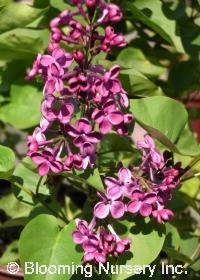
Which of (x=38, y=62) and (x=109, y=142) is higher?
(x=38, y=62)

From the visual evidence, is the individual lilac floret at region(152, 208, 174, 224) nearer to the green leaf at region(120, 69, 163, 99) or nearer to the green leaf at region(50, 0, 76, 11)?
the green leaf at region(120, 69, 163, 99)

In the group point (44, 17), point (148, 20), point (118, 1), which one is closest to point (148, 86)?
point (148, 20)

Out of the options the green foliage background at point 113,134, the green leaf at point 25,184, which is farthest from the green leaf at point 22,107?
the green leaf at point 25,184

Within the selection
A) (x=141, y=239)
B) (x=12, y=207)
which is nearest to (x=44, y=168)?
(x=141, y=239)

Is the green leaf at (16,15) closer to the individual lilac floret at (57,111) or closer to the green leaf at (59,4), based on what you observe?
the green leaf at (59,4)

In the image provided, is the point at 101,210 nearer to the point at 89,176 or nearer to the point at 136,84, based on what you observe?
the point at 89,176

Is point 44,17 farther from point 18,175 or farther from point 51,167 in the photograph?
point 51,167
